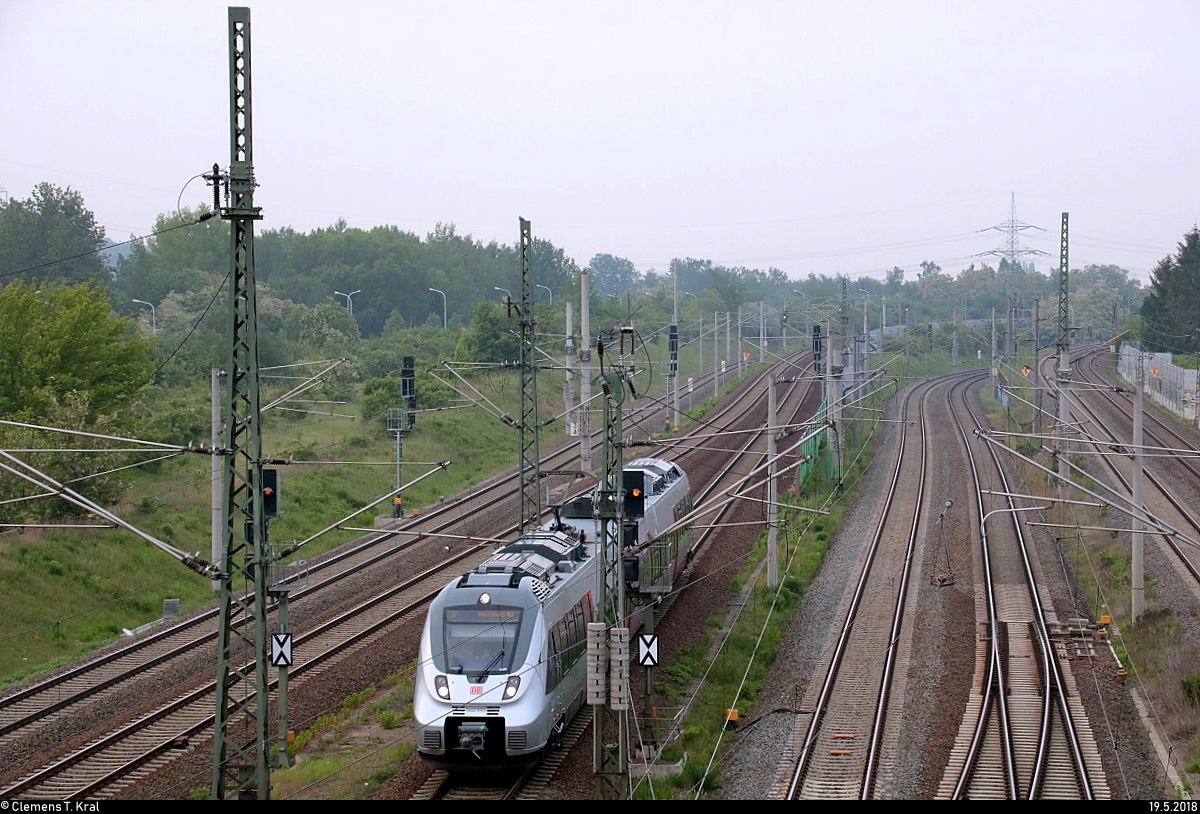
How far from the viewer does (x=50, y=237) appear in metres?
86.6

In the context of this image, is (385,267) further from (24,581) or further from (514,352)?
(24,581)

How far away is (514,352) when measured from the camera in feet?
227

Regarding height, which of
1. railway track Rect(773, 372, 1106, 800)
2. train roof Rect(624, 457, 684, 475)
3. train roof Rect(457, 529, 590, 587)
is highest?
train roof Rect(624, 457, 684, 475)

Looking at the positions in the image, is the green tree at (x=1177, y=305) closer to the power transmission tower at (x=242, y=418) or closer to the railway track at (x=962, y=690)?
the railway track at (x=962, y=690)

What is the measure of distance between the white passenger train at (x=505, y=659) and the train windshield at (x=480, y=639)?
0.01m

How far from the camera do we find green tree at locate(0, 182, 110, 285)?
85.1 m

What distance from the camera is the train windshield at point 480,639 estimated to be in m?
17.5

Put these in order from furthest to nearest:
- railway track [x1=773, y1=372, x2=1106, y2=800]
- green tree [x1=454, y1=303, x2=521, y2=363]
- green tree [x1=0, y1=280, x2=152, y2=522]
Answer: green tree [x1=454, y1=303, x2=521, y2=363]
green tree [x1=0, y1=280, x2=152, y2=522]
railway track [x1=773, y1=372, x2=1106, y2=800]

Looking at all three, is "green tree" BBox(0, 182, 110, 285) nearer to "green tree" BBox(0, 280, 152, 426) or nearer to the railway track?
"green tree" BBox(0, 280, 152, 426)

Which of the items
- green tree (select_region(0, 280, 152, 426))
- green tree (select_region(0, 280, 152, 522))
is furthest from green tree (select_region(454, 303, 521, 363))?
green tree (select_region(0, 280, 152, 426))

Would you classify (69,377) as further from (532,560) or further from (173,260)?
(173,260)

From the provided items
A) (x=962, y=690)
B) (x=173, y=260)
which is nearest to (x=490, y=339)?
(x=173, y=260)

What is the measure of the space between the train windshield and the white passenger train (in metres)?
0.01

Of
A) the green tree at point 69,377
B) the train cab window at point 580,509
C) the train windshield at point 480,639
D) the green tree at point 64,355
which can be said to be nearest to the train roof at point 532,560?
the train windshield at point 480,639
